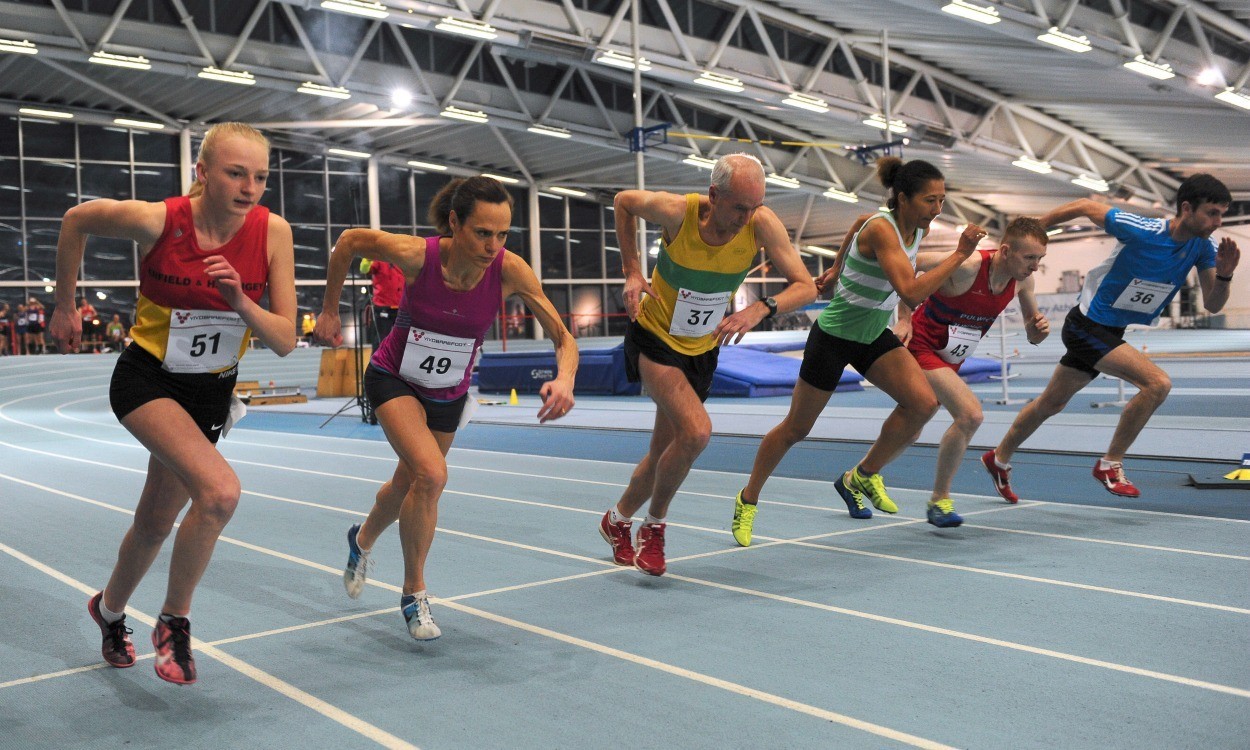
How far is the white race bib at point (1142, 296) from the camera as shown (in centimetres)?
548

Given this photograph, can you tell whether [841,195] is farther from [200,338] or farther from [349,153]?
[200,338]

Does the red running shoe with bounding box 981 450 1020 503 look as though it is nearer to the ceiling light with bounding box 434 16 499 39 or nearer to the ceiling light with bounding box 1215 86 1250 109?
the ceiling light with bounding box 434 16 499 39

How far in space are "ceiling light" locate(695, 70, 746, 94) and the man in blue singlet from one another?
16.6 metres

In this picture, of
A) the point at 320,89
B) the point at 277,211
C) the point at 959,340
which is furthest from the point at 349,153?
the point at 959,340

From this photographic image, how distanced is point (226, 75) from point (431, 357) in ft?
64.4

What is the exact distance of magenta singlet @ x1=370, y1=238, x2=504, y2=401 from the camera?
3.56 m

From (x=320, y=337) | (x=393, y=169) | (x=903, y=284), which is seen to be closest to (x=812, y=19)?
(x=393, y=169)

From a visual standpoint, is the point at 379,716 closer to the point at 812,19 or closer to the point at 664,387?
the point at 664,387

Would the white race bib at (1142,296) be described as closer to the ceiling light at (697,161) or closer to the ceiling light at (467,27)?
the ceiling light at (467,27)

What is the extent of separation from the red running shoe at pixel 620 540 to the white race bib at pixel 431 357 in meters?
1.32

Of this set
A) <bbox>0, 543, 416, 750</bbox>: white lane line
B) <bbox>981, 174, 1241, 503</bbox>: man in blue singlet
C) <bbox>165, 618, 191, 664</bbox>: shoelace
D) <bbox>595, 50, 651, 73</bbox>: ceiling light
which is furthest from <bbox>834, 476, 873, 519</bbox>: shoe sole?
<bbox>595, 50, 651, 73</bbox>: ceiling light

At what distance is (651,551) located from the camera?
4371 mm

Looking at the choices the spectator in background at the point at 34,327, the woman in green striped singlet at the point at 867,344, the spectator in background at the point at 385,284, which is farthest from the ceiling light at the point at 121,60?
the woman in green striped singlet at the point at 867,344

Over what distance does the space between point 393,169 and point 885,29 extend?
1638 centimetres
